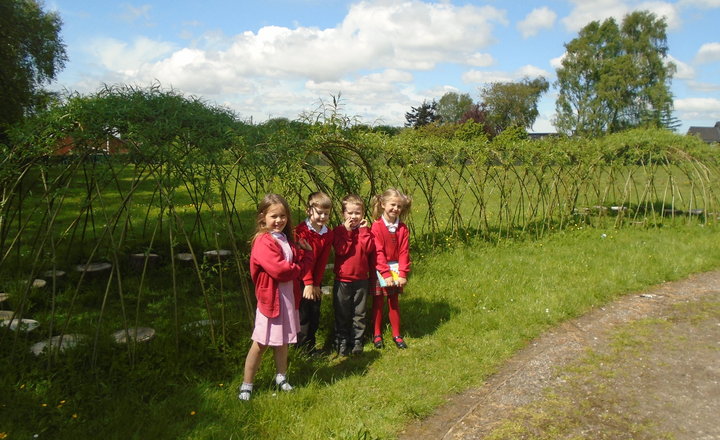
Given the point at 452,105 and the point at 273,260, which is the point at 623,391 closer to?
the point at 273,260

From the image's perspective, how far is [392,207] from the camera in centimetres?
479

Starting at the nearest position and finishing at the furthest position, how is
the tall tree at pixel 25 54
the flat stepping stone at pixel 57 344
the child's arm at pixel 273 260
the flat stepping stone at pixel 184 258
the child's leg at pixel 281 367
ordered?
the child's arm at pixel 273 260 → the child's leg at pixel 281 367 → the flat stepping stone at pixel 57 344 → the flat stepping stone at pixel 184 258 → the tall tree at pixel 25 54

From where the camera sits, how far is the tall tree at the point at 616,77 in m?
36.4

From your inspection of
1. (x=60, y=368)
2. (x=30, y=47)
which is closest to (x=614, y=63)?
(x=30, y=47)

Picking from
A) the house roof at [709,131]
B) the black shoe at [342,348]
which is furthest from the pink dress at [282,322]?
the house roof at [709,131]

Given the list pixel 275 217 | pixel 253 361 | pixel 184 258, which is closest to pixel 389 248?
pixel 275 217

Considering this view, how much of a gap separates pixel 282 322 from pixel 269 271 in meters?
0.40

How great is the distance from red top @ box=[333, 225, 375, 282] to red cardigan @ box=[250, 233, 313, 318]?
0.87 meters

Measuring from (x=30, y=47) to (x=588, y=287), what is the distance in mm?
16315

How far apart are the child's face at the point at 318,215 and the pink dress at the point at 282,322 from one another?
0.43 m

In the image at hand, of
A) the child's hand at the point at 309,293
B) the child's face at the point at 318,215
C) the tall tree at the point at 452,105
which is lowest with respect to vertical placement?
the child's hand at the point at 309,293

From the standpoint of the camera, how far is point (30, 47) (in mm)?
15242

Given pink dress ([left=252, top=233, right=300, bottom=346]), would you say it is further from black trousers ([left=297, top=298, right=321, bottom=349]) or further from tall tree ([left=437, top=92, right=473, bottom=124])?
tall tree ([left=437, top=92, right=473, bottom=124])

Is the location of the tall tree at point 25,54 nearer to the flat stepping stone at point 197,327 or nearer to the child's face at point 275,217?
the flat stepping stone at point 197,327
